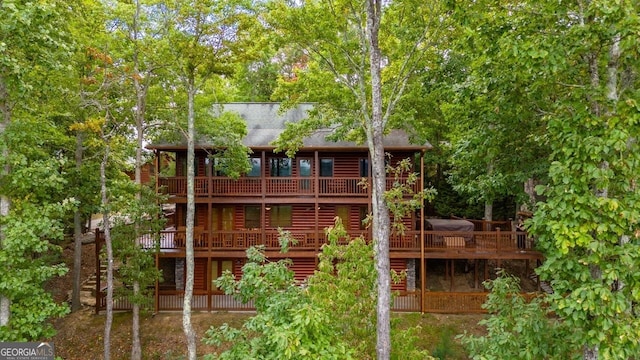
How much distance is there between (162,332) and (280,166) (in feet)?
27.8

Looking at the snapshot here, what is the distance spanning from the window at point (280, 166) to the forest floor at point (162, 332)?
6.50 metres

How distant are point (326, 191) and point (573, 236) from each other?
36.6 feet

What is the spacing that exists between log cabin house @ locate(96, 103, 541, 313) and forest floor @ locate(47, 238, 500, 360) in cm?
54

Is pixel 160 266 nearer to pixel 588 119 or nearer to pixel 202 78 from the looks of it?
pixel 202 78

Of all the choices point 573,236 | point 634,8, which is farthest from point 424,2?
point 573,236

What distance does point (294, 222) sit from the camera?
18172mm

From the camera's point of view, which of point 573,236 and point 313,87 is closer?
point 573,236

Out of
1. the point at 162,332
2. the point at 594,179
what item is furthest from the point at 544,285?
the point at 162,332

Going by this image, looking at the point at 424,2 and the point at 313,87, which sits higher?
the point at 424,2

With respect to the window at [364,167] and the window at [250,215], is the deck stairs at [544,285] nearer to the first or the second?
the window at [364,167]

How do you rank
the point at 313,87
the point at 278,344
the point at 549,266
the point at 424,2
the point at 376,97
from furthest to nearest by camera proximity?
the point at 313,87
the point at 424,2
the point at 376,97
the point at 549,266
the point at 278,344

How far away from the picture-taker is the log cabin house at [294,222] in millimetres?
15391

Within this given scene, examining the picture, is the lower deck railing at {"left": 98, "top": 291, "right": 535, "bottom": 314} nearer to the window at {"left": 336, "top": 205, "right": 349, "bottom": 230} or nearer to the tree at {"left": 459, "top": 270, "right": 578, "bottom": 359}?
the window at {"left": 336, "top": 205, "right": 349, "bottom": 230}

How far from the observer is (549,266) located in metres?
6.91
